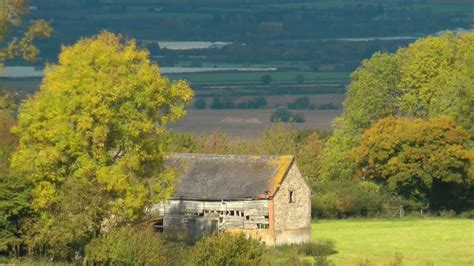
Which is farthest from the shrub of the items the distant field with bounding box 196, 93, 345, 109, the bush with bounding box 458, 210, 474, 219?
the distant field with bounding box 196, 93, 345, 109

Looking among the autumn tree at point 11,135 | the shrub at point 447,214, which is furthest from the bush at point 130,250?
the shrub at point 447,214

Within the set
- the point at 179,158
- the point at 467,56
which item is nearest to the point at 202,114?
the point at 467,56

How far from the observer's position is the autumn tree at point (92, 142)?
49875 millimetres

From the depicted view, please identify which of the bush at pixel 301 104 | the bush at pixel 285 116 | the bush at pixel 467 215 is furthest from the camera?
the bush at pixel 301 104

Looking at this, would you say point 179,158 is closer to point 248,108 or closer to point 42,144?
point 42,144

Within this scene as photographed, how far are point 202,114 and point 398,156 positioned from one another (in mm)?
84928

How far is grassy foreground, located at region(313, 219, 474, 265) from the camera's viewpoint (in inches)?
2292

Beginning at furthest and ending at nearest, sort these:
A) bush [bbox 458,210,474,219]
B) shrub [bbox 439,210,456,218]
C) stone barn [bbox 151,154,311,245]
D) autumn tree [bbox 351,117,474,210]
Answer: bush [bbox 458,210,474,219] < shrub [bbox 439,210,456,218] < autumn tree [bbox 351,117,474,210] < stone barn [bbox 151,154,311,245]

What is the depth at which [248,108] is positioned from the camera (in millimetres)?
173375

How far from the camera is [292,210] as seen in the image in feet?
212

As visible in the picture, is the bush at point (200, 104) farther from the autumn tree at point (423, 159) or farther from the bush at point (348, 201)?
the bush at point (348, 201)

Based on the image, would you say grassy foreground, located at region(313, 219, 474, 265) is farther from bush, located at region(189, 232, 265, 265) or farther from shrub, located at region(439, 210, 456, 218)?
bush, located at region(189, 232, 265, 265)

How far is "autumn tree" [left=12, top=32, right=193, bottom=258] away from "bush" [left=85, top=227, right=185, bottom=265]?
7.87ft

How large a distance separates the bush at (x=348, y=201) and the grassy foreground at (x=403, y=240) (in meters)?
1.26
